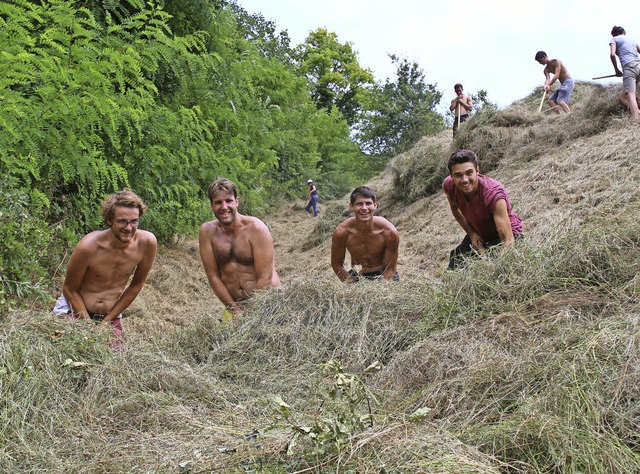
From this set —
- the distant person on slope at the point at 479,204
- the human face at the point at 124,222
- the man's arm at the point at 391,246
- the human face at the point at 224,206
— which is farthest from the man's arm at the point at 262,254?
the distant person on slope at the point at 479,204

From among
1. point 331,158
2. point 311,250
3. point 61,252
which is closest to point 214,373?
point 61,252

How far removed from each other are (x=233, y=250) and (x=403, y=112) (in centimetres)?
1880

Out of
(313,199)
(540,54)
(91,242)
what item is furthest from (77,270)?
(313,199)

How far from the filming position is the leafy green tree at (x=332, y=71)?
1321 inches

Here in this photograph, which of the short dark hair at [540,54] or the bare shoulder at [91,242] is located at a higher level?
the short dark hair at [540,54]

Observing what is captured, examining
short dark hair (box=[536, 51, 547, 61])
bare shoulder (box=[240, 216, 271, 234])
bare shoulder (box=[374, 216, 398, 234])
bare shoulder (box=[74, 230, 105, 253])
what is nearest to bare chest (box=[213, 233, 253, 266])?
bare shoulder (box=[240, 216, 271, 234])

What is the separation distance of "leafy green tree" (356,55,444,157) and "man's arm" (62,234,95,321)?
18494mm

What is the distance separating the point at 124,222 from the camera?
4156mm

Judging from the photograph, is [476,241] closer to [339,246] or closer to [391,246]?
[391,246]

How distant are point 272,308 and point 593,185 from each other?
15.6 ft

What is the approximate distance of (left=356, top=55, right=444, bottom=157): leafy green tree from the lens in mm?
22094

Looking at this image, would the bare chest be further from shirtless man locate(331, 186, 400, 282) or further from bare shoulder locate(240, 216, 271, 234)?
shirtless man locate(331, 186, 400, 282)

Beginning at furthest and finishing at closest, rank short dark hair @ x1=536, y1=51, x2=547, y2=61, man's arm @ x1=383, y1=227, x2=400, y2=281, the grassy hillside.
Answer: short dark hair @ x1=536, y1=51, x2=547, y2=61 → man's arm @ x1=383, y1=227, x2=400, y2=281 → the grassy hillside

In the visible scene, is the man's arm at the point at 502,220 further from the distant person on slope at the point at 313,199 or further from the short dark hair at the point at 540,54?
the distant person on slope at the point at 313,199
